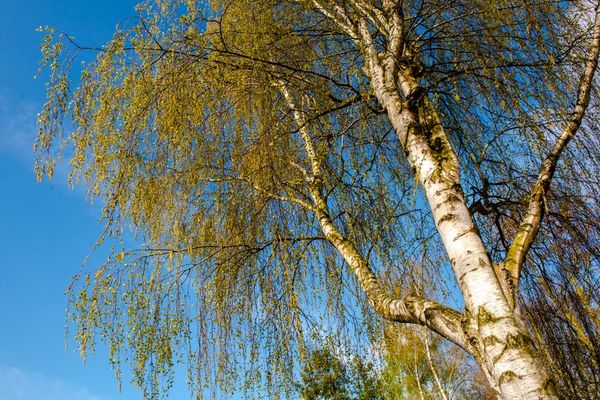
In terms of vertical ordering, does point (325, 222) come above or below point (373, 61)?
below

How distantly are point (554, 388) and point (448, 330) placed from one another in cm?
50

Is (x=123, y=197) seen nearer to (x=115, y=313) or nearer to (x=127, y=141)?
(x=127, y=141)

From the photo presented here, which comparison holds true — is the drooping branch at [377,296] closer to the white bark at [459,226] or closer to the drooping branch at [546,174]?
the white bark at [459,226]

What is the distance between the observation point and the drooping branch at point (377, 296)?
218 centimetres

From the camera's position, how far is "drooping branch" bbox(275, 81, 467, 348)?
7.15ft

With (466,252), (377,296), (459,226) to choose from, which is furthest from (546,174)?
(377,296)

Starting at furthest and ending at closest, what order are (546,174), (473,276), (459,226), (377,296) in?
(377,296) → (546,174) → (459,226) → (473,276)

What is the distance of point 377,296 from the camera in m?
2.81

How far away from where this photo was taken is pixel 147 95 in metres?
2.77

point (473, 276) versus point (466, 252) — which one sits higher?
point (466, 252)

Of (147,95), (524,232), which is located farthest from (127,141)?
(524,232)

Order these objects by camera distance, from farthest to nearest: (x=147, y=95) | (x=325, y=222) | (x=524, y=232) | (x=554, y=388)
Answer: (x=325, y=222), (x=147, y=95), (x=524, y=232), (x=554, y=388)

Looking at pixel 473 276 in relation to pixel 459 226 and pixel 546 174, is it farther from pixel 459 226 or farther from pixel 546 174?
pixel 546 174

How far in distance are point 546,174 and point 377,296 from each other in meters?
1.17
